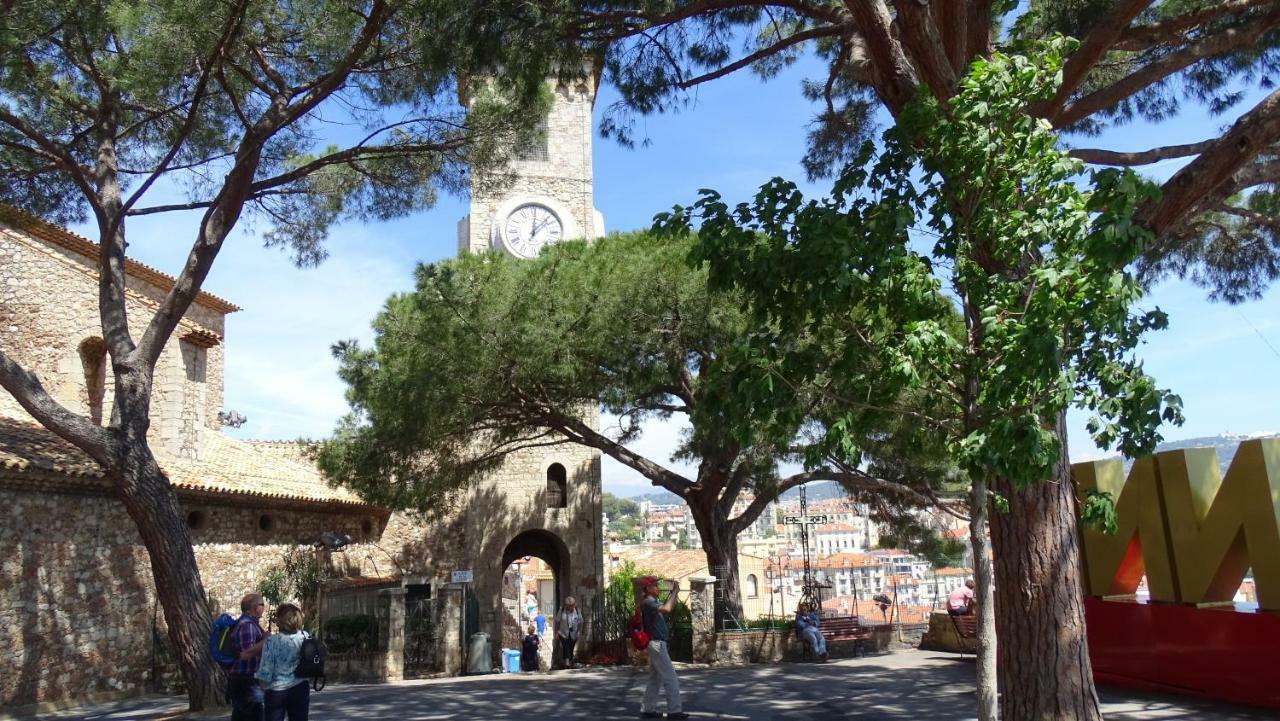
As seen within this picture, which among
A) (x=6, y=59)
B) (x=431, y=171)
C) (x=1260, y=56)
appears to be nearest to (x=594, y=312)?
(x=431, y=171)

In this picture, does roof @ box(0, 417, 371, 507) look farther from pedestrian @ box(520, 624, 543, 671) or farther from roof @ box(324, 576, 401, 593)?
pedestrian @ box(520, 624, 543, 671)

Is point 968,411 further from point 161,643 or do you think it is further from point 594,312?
point 161,643

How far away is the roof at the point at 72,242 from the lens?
12308 millimetres

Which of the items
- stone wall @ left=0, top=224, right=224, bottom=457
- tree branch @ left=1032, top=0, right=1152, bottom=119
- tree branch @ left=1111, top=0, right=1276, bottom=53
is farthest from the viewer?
stone wall @ left=0, top=224, right=224, bottom=457

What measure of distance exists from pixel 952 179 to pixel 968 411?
1504 mm

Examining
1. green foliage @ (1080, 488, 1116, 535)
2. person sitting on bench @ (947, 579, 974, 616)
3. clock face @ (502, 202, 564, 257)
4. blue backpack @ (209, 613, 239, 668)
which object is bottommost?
person sitting on bench @ (947, 579, 974, 616)

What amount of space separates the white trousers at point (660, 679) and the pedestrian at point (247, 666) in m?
3.49

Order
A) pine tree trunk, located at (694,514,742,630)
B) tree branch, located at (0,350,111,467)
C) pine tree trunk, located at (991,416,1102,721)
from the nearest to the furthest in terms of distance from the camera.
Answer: pine tree trunk, located at (991,416,1102,721) < tree branch, located at (0,350,111,467) < pine tree trunk, located at (694,514,742,630)

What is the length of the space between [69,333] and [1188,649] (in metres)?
18.7

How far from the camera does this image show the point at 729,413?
6.26m

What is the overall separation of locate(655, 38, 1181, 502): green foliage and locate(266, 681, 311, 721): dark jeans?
378 cm

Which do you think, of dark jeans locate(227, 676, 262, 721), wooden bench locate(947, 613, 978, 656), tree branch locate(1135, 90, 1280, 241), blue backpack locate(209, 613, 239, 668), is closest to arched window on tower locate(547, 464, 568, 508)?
wooden bench locate(947, 613, 978, 656)

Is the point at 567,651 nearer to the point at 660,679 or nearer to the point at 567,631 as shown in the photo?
the point at 567,631

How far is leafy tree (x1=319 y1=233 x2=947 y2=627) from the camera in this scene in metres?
14.0
